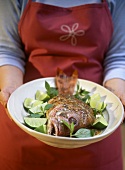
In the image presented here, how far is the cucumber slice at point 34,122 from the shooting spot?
84cm

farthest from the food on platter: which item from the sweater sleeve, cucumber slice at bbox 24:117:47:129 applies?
the sweater sleeve

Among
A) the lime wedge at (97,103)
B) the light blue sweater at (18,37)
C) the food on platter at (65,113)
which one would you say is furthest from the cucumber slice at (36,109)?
the light blue sweater at (18,37)

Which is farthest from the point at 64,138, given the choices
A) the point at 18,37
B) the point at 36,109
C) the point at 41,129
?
the point at 18,37

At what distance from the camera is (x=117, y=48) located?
1.17m

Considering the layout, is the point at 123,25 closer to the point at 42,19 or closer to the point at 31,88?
the point at 42,19

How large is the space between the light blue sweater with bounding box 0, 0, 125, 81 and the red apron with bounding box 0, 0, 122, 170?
26mm

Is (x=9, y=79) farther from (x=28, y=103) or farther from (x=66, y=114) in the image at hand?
(x=66, y=114)

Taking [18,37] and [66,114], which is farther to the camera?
[18,37]

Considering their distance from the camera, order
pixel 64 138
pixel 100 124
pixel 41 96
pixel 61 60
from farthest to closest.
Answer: pixel 61 60 < pixel 41 96 < pixel 100 124 < pixel 64 138

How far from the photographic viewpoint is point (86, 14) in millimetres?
1080

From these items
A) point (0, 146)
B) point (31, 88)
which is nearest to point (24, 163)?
point (0, 146)

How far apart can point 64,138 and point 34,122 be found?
12 cm

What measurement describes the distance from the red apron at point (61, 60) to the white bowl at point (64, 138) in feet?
0.25

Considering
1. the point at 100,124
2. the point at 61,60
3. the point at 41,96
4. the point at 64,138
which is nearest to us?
the point at 64,138
